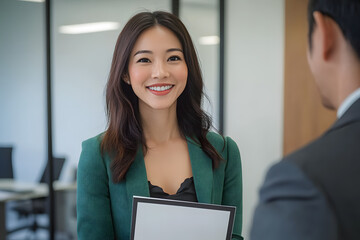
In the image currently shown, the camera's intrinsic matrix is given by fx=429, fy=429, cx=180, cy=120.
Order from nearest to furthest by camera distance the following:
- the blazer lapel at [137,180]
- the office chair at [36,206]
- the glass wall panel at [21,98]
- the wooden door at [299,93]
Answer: the blazer lapel at [137,180], the glass wall panel at [21,98], the office chair at [36,206], the wooden door at [299,93]

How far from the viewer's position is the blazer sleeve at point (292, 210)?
0.58 m

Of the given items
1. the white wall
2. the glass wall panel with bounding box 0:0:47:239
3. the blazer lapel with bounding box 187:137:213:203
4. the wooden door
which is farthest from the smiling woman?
the white wall

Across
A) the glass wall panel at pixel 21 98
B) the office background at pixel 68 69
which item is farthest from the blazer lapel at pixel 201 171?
the glass wall panel at pixel 21 98

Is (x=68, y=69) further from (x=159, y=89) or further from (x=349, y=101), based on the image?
(x=349, y=101)

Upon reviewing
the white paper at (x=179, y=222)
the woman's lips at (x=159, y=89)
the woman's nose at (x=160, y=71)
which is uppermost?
the woman's nose at (x=160, y=71)

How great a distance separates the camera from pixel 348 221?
59 cm

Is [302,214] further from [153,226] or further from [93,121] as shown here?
[93,121]

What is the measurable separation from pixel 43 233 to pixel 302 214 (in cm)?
284

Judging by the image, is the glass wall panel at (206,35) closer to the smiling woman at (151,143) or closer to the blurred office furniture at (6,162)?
the blurred office furniture at (6,162)

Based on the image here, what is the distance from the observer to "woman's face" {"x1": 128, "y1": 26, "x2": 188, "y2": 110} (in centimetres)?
135

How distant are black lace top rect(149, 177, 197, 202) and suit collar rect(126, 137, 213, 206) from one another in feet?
0.08

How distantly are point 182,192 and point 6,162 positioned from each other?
194cm

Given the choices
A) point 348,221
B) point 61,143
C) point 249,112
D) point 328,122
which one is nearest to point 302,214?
point 348,221

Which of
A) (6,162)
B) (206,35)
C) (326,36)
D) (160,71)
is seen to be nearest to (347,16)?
(326,36)
